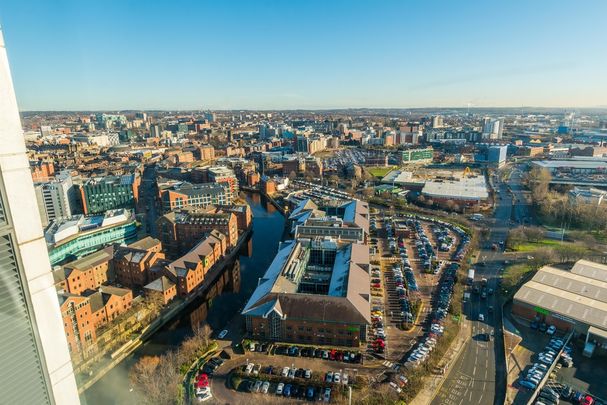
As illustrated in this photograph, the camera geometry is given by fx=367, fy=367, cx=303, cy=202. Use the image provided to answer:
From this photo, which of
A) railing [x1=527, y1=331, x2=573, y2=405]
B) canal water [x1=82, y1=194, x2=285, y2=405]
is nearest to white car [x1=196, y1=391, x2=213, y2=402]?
canal water [x1=82, y1=194, x2=285, y2=405]

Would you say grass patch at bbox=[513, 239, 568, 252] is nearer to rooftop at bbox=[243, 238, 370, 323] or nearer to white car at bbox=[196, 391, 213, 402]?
rooftop at bbox=[243, 238, 370, 323]

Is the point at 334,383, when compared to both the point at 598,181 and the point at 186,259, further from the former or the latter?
the point at 598,181

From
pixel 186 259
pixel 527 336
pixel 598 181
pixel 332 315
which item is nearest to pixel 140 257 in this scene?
pixel 186 259

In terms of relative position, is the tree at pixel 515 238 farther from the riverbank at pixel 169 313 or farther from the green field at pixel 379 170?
the green field at pixel 379 170

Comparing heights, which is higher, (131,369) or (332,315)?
(332,315)

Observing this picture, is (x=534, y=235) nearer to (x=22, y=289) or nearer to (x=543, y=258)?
(x=543, y=258)

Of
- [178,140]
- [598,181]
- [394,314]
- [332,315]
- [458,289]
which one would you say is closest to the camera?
[332,315]
